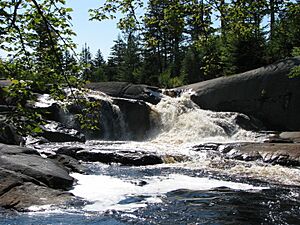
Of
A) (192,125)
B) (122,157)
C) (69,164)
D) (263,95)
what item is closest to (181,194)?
(69,164)

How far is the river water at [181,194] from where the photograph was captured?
22.3 ft

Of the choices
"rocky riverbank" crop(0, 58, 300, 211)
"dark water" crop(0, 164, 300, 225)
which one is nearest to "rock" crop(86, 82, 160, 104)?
"rocky riverbank" crop(0, 58, 300, 211)

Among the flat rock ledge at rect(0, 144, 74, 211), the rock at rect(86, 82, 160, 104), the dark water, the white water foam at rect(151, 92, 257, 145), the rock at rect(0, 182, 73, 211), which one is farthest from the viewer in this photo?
the rock at rect(86, 82, 160, 104)

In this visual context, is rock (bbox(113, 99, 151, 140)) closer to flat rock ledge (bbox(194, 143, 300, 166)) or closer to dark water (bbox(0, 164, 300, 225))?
flat rock ledge (bbox(194, 143, 300, 166))

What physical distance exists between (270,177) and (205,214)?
4902 millimetres

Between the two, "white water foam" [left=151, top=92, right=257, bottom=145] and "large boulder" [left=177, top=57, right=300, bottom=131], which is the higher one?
"large boulder" [left=177, top=57, right=300, bottom=131]

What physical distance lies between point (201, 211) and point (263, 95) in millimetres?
16914

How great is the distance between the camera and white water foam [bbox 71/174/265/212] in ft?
25.7

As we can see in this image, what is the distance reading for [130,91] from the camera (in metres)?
24.4

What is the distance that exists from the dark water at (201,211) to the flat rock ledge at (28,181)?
46cm

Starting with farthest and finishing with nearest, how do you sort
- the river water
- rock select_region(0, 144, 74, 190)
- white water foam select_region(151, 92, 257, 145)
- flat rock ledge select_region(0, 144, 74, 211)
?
white water foam select_region(151, 92, 257, 145)
rock select_region(0, 144, 74, 190)
flat rock ledge select_region(0, 144, 74, 211)
the river water

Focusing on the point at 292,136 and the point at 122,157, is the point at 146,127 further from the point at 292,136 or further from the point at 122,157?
the point at 122,157

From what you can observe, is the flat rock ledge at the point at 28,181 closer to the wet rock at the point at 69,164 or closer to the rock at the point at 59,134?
the wet rock at the point at 69,164

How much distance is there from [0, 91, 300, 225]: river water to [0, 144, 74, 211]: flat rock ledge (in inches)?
12.2
